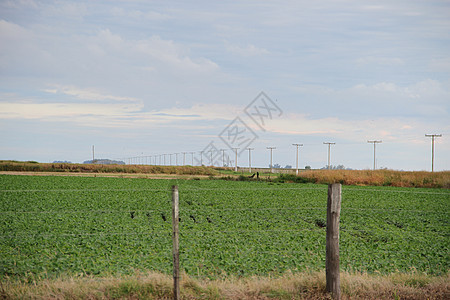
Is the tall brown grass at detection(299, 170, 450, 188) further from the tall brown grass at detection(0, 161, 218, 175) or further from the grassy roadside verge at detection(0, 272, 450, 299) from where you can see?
the grassy roadside verge at detection(0, 272, 450, 299)

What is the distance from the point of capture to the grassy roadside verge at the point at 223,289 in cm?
550

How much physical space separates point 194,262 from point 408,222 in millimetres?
9301

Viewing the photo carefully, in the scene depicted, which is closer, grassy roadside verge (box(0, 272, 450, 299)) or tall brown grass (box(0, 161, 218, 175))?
grassy roadside verge (box(0, 272, 450, 299))

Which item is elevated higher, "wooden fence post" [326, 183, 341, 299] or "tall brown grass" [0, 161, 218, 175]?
"wooden fence post" [326, 183, 341, 299]

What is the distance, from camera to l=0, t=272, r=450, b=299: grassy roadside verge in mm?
5500

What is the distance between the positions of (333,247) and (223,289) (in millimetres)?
1695

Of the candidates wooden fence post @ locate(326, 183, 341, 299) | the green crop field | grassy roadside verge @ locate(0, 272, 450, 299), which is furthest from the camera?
the green crop field

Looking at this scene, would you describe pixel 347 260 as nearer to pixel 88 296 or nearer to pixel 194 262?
pixel 194 262

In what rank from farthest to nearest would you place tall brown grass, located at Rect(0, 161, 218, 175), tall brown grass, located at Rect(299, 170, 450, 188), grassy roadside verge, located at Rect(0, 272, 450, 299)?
tall brown grass, located at Rect(0, 161, 218, 175)
tall brown grass, located at Rect(299, 170, 450, 188)
grassy roadside verge, located at Rect(0, 272, 450, 299)

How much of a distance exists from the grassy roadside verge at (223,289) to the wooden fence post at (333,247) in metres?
0.17

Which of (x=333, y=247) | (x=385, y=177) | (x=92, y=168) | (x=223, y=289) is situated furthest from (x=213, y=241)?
(x=92, y=168)

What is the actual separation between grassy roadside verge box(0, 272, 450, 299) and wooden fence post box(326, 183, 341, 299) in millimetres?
171

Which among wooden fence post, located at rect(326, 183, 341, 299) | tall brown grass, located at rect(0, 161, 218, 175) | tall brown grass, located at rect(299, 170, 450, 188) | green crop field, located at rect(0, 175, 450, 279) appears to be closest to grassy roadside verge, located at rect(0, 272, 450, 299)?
wooden fence post, located at rect(326, 183, 341, 299)

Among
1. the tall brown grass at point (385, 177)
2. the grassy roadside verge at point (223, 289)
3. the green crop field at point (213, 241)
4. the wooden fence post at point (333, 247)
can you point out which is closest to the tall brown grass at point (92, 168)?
the tall brown grass at point (385, 177)
